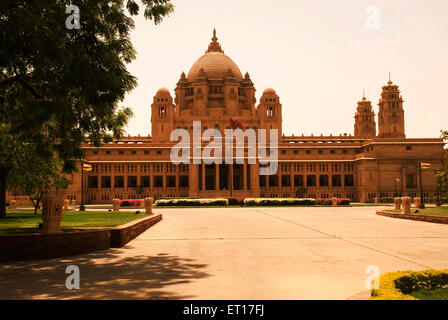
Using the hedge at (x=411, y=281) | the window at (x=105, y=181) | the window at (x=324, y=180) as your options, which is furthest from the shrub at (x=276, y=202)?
the hedge at (x=411, y=281)

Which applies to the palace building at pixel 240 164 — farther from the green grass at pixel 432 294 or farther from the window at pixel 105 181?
the green grass at pixel 432 294

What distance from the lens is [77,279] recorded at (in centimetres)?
977

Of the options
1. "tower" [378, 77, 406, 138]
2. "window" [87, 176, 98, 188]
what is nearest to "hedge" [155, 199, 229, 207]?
"window" [87, 176, 98, 188]

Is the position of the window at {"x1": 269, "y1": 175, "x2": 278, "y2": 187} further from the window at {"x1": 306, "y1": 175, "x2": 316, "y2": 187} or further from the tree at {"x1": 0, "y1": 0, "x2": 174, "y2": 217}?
the tree at {"x1": 0, "y1": 0, "x2": 174, "y2": 217}

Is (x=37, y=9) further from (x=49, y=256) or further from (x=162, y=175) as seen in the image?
(x=162, y=175)

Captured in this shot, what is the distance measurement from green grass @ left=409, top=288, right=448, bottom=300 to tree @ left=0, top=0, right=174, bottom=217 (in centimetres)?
965

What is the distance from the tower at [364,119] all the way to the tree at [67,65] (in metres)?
112

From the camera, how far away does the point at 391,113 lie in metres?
105

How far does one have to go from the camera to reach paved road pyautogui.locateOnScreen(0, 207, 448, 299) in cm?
852

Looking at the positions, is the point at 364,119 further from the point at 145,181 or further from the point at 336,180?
the point at 145,181

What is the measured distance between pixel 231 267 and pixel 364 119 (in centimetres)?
11724

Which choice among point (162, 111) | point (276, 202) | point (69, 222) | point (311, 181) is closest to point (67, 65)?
point (69, 222)

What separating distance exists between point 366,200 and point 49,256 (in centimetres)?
6909
